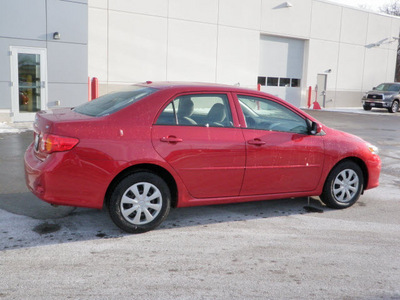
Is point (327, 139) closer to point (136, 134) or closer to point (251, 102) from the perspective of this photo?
point (251, 102)

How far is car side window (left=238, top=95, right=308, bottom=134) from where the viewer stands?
5285mm

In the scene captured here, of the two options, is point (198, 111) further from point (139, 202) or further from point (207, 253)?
point (207, 253)

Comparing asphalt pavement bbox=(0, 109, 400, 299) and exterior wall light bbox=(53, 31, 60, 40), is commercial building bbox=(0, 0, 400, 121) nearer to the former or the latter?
exterior wall light bbox=(53, 31, 60, 40)

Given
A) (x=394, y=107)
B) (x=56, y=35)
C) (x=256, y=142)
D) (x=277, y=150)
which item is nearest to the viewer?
(x=256, y=142)

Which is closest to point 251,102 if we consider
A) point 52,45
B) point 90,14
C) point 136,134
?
point 136,134

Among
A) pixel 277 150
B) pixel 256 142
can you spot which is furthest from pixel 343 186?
pixel 256 142

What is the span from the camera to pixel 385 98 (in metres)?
26.0

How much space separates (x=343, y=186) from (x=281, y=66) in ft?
66.7

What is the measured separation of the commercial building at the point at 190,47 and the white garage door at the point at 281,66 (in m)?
0.06

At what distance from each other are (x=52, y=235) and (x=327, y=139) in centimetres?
348

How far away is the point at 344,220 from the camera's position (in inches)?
218

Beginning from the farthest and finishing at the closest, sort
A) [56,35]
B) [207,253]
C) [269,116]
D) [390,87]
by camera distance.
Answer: [390,87] → [56,35] → [269,116] → [207,253]

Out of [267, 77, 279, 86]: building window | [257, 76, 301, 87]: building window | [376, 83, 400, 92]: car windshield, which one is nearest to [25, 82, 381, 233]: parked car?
[257, 76, 301, 87]: building window

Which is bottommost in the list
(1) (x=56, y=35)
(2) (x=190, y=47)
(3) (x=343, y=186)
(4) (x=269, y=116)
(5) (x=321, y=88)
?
(3) (x=343, y=186)
